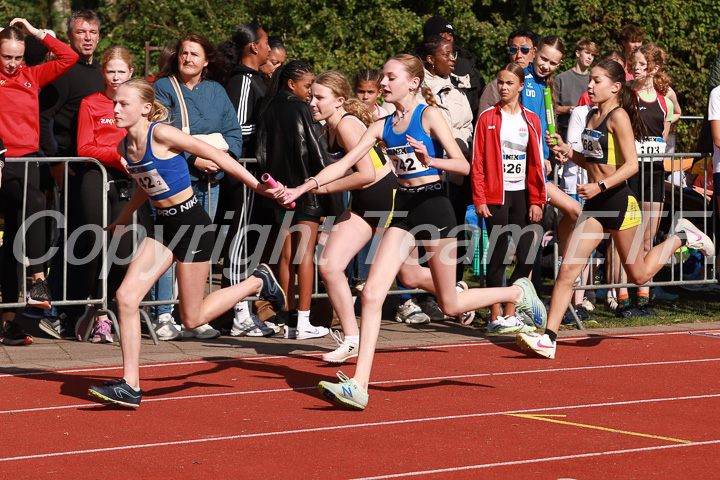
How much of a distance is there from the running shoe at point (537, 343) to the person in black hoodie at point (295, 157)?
199cm

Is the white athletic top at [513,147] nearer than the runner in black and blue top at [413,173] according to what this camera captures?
No

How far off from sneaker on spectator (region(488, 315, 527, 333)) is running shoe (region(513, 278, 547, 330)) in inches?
35.8

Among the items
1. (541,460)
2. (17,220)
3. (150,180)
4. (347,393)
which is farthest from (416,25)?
(541,460)

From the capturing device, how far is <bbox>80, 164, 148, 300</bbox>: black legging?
9.34 metres

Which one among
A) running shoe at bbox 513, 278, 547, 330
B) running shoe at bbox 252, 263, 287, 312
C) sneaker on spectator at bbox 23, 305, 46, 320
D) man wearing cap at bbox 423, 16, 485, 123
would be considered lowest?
sneaker on spectator at bbox 23, 305, 46, 320

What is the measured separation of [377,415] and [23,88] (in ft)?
14.5

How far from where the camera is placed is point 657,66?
1105cm

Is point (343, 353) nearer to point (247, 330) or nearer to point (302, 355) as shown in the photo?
point (302, 355)

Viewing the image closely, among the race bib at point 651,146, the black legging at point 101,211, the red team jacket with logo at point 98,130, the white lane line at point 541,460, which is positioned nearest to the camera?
the white lane line at point 541,460

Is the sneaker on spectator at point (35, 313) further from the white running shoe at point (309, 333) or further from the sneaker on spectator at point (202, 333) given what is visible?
the white running shoe at point (309, 333)

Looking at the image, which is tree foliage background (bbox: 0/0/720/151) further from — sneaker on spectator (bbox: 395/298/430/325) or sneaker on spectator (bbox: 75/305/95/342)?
sneaker on spectator (bbox: 75/305/95/342)

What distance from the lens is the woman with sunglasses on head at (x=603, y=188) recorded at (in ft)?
28.7

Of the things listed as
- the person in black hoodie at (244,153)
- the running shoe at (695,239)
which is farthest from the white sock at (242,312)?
the running shoe at (695,239)

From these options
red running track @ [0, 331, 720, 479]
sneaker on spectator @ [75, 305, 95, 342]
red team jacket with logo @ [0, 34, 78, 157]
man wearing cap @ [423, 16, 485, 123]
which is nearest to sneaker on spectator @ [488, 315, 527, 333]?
red running track @ [0, 331, 720, 479]
